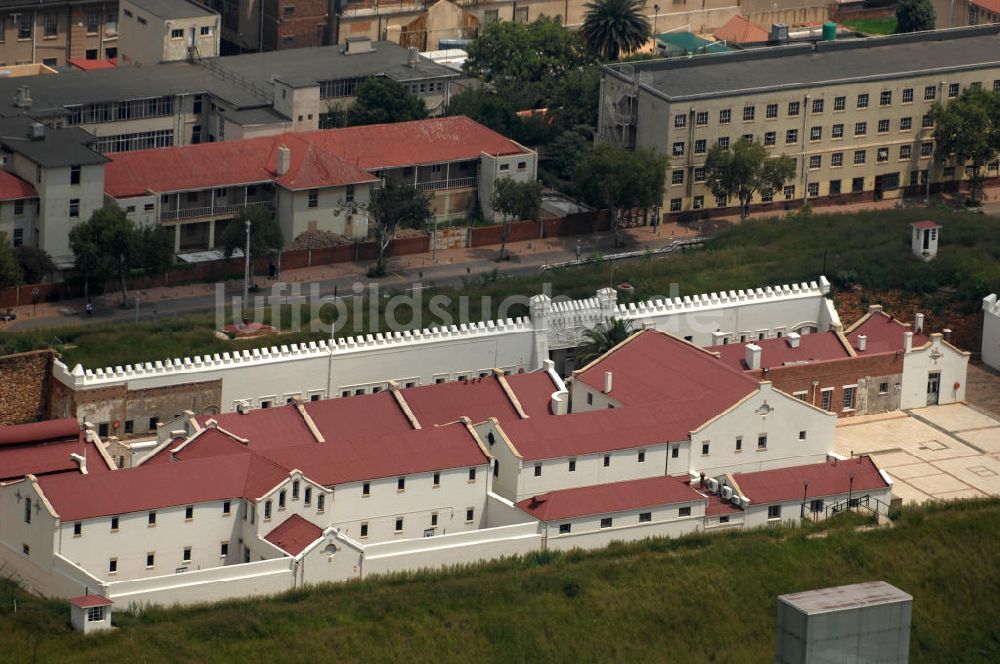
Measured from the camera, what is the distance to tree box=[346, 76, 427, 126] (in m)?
162

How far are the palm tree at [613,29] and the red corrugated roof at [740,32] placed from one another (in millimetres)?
14173

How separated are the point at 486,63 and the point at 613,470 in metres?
58.6

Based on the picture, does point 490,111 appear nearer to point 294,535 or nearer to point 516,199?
point 516,199

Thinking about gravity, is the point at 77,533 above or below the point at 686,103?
below

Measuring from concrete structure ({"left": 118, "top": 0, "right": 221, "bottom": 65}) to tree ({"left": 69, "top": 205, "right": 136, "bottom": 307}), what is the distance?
29865 mm

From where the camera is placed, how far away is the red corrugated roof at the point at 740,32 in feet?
619

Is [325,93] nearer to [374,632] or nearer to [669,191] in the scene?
[669,191]

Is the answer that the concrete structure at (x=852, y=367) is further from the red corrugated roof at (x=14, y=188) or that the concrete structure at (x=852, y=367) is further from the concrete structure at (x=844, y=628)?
the concrete structure at (x=844, y=628)

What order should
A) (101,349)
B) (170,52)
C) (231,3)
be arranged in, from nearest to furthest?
(101,349) → (170,52) → (231,3)

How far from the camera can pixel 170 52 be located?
170 metres

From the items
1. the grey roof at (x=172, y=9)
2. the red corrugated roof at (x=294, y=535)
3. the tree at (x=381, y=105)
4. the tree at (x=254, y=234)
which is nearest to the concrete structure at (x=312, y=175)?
the tree at (x=254, y=234)

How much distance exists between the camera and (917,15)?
19288 centimetres

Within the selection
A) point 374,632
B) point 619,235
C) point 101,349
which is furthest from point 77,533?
point 619,235

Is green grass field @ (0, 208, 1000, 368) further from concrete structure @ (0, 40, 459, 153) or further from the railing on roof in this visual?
the railing on roof
